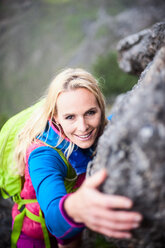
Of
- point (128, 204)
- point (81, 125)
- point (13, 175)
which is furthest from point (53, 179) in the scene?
point (13, 175)

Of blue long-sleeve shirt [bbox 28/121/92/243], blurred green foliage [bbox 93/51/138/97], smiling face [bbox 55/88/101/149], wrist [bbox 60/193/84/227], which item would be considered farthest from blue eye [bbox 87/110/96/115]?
blurred green foliage [bbox 93/51/138/97]

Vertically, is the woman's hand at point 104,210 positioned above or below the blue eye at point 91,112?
above

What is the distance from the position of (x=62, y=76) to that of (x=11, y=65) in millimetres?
37033

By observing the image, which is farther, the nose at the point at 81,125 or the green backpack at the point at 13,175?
the green backpack at the point at 13,175

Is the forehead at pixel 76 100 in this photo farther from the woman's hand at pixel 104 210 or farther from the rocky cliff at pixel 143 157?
the woman's hand at pixel 104 210

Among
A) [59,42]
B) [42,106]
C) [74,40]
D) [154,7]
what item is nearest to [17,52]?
[59,42]

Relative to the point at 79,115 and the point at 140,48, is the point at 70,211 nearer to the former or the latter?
the point at 79,115

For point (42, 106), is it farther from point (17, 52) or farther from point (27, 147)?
point (17, 52)

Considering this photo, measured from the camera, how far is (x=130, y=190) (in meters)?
1.27

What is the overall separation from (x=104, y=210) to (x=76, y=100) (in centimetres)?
139

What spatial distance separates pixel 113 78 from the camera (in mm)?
16516

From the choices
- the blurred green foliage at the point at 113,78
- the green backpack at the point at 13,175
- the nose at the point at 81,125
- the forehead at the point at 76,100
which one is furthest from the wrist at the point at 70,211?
the blurred green foliage at the point at 113,78

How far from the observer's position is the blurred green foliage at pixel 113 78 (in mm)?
15938

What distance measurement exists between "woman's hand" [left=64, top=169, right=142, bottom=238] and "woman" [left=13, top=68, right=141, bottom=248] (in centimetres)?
16
